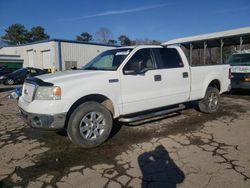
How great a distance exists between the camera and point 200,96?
6.67m

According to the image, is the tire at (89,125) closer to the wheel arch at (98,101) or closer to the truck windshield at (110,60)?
the wheel arch at (98,101)

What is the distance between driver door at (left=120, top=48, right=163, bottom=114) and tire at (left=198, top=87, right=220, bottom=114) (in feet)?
6.55

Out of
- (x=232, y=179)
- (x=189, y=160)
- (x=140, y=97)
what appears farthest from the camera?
(x=140, y=97)

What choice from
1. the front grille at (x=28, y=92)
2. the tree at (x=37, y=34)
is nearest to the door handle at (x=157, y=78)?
the front grille at (x=28, y=92)

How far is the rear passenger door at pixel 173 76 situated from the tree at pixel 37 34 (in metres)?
62.9

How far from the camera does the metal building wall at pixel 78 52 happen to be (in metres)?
27.8

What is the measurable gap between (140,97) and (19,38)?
6740cm

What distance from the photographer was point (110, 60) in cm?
572

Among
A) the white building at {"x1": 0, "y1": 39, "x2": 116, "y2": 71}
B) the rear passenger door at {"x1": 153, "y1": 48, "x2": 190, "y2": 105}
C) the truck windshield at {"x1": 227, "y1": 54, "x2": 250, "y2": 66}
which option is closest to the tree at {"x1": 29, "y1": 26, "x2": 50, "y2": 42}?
the white building at {"x1": 0, "y1": 39, "x2": 116, "y2": 71}

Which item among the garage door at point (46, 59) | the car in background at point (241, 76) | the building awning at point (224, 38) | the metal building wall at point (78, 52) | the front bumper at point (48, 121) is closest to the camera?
the front bumper at point (48, 121)

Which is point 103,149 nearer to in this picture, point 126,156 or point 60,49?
point 126,156

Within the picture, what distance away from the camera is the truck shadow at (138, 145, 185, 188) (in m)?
3.25

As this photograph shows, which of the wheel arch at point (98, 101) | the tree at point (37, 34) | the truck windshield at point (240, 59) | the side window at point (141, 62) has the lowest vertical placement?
the wheel arch at point (98, 101)

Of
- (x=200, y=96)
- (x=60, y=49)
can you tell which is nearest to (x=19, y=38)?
(x=60, y=49)
